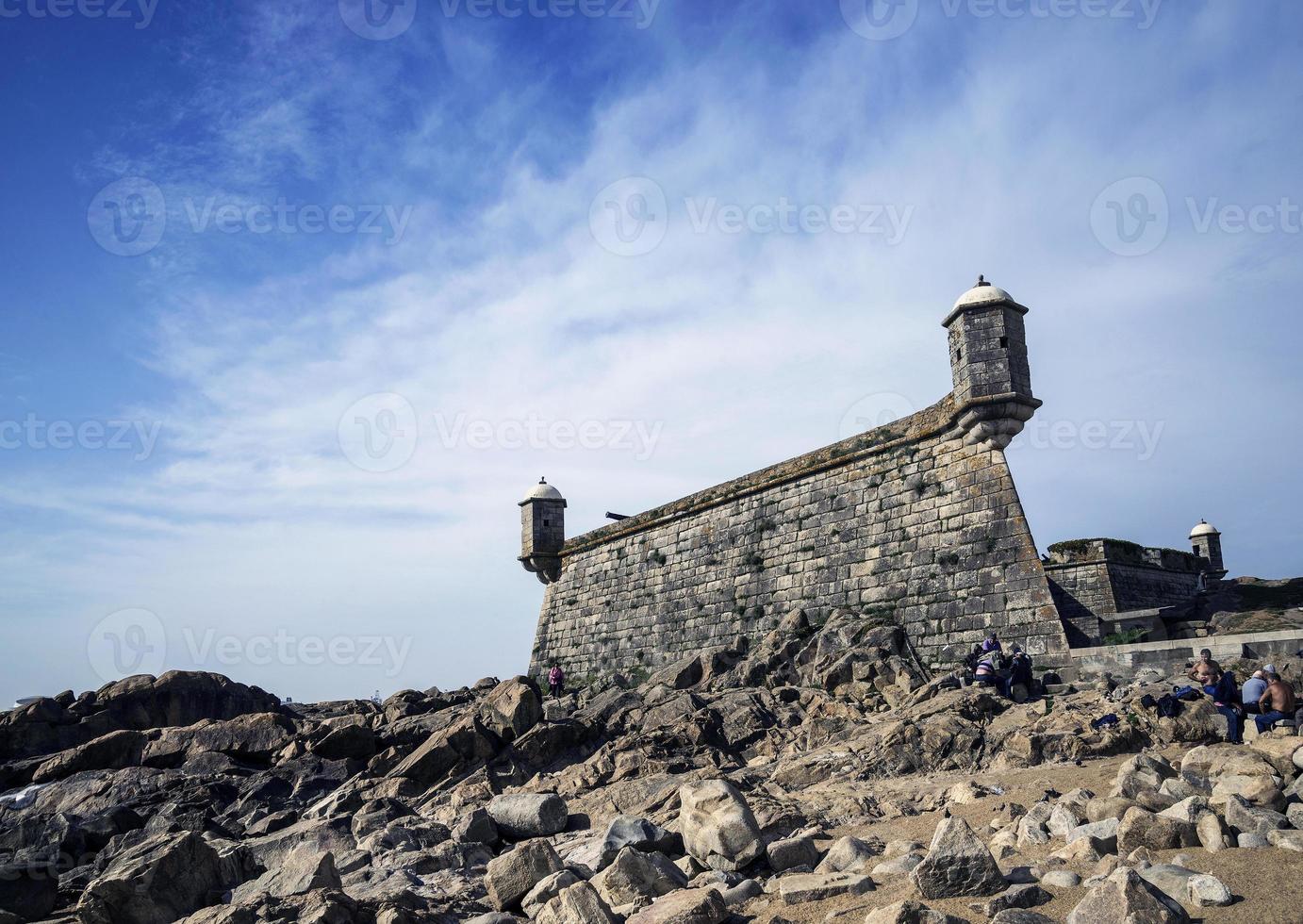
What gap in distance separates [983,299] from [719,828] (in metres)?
10.9

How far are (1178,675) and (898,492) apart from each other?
6297mm

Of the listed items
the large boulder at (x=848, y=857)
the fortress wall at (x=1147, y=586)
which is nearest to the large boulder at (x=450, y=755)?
the large boulder at (x=848, y=857)

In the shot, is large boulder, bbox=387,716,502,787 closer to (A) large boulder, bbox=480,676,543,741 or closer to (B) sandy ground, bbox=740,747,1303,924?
(A) large boulder, bbox=480,676,543,741

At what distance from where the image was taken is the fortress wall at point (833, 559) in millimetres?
15195

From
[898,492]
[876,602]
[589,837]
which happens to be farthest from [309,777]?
[898,492]

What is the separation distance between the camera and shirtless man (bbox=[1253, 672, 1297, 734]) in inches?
354

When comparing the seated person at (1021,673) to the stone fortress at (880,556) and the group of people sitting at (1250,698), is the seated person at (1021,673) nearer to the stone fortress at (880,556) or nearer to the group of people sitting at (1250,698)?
the stone fortress at (880,556)

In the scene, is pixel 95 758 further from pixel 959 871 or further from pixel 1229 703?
pixel 1229 703

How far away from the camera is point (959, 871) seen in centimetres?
566

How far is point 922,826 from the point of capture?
26.9 feet

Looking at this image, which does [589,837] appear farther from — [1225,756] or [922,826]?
[1225,756]

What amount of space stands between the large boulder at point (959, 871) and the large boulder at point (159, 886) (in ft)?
21.6

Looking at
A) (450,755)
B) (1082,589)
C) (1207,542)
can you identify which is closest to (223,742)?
(450,755)

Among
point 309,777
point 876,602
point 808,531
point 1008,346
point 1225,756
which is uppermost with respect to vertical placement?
point 1008,346
